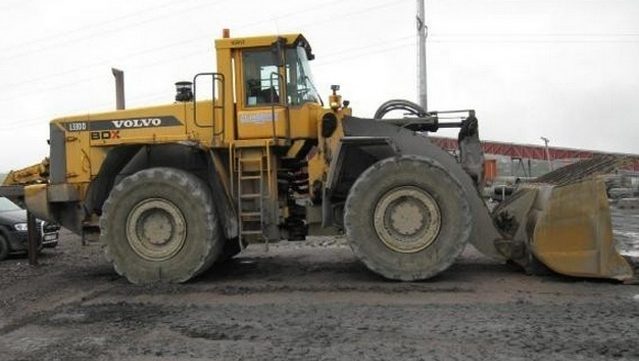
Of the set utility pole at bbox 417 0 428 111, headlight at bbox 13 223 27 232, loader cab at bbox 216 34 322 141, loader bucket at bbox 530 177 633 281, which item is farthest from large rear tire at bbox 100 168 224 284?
utility pole at bbox 417 0 428 111

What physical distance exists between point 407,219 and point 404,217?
0.05 meters

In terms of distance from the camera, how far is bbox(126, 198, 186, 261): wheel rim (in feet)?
30.2

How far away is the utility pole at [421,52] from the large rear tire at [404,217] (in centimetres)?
1681

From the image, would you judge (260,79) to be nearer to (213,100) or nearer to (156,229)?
(213,100)

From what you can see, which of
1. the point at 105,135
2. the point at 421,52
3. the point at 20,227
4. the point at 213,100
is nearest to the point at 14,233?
the point at 20,227

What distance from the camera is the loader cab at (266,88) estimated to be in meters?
9.30

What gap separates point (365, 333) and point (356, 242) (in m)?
2.51

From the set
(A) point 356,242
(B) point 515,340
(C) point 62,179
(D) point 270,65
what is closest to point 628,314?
(B) point 515,340

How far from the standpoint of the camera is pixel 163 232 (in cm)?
930

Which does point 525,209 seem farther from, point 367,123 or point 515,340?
point 515,340

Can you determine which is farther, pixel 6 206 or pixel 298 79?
pixel 6 206

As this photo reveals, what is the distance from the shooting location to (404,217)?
8.83m

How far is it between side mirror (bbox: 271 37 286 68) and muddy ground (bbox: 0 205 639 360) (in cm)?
298

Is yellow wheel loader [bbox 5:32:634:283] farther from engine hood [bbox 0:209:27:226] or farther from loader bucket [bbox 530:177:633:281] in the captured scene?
engine hood [bbox 0:209:27:226]
